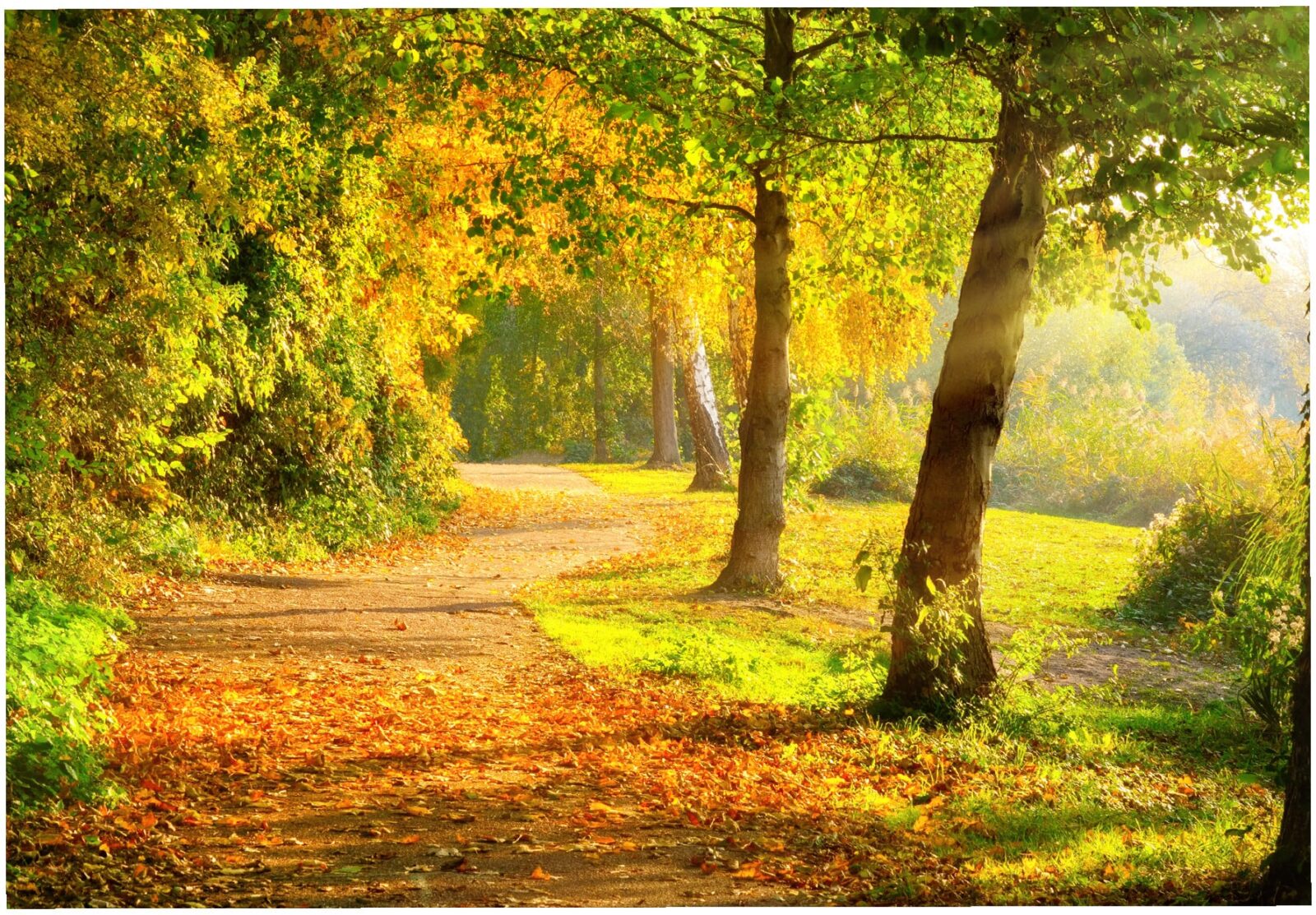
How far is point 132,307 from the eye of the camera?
31.3 feet

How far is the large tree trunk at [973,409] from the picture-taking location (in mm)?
7012

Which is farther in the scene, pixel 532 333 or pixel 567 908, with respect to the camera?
pixel 532 333

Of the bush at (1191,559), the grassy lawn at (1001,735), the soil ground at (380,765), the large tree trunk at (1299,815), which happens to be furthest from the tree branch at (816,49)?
the large tree trunk at (1299,815)

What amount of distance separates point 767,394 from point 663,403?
18567 millimetres

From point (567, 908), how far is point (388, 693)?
150 inches

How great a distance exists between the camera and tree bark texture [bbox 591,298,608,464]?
35312 mm

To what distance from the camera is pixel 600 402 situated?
36438mm

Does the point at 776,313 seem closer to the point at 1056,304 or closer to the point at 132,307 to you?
the point at 1056,304

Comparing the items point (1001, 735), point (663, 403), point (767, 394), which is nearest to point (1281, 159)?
point (1001, 735)

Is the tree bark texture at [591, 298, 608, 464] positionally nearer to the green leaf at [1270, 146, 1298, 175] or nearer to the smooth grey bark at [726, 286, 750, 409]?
the smooth grey bark at [726, 286, 750, 409]

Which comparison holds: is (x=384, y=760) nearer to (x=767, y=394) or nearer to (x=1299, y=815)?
(x=1299, y=815)

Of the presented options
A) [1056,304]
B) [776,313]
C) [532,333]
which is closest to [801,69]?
[776,313]

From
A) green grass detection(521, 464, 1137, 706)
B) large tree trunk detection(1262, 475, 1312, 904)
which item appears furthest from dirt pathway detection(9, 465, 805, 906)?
large tree trunk detection(1262, 475, 1312, 904)

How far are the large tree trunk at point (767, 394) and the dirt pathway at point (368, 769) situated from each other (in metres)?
2.92
